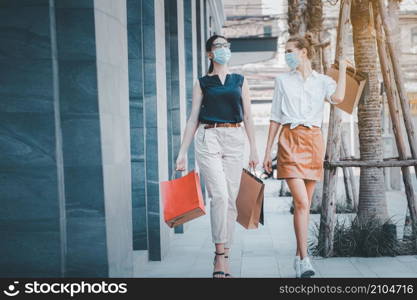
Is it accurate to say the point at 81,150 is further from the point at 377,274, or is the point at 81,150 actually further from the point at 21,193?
the point at 377,274

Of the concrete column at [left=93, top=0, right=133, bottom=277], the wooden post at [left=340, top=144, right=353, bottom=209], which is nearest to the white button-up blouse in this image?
the concrete column at [left=93, top=0, right=133, bottom=277]

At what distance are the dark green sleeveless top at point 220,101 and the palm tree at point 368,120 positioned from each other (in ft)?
8.69

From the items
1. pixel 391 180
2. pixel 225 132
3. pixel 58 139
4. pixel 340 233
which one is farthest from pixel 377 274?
pixel 391 180

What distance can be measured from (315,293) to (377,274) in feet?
4.88

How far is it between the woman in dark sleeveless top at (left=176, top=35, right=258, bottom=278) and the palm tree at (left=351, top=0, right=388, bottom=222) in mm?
2537

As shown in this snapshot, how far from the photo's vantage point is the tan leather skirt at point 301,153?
5191mm

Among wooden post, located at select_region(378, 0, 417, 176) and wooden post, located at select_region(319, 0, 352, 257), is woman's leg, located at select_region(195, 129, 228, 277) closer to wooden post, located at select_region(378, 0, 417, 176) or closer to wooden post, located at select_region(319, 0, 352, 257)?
wooden post, located at select_region(319, 0, 352, 257)

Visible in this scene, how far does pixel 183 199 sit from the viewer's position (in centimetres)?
502

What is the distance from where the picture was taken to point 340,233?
6.57 m

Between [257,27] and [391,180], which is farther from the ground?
[257,27]

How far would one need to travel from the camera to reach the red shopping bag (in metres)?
4.96

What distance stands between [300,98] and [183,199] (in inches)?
51.5

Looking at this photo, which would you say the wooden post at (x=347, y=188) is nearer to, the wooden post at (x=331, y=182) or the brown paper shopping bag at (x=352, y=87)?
the wooden post at (x=331, y=182)

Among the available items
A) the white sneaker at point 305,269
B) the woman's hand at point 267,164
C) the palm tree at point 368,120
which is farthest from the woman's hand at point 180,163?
the palm tree at point 368,120
